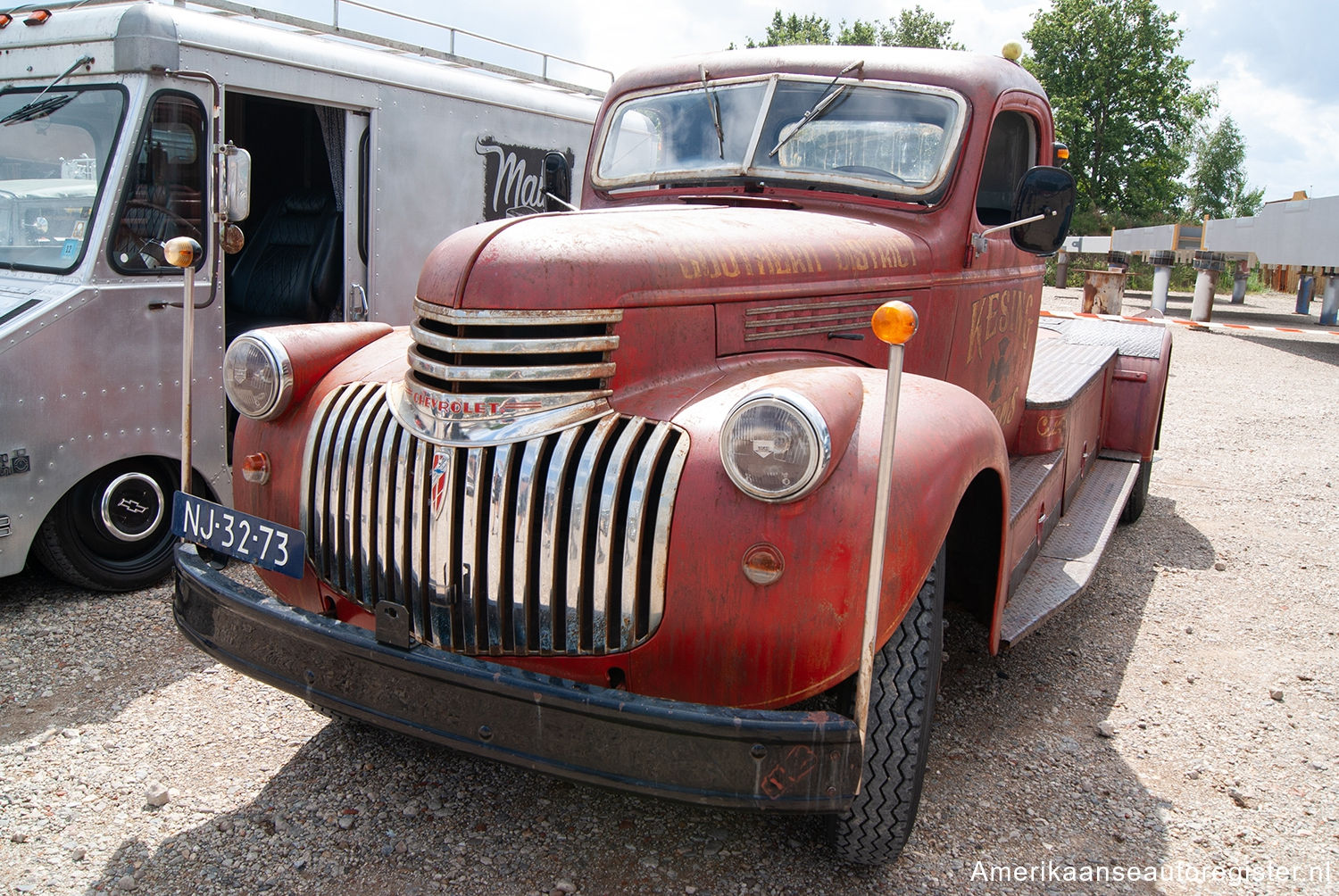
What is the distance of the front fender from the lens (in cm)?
211

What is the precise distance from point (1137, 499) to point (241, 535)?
4931 millimetres

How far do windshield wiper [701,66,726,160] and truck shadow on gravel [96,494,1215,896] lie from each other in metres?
2.12

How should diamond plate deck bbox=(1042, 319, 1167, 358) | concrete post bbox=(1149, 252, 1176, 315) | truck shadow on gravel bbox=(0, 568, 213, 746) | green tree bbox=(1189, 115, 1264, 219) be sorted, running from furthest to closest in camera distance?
green tree bbox=(1189, 115, 1264, 219)
concrete post bbox=(1149, 252, 1176, 315)
diamond plate deck bbox=(1042, 319, 1167, 358)
truck shadow on gravel bbox=(0, 568, 213, 746)

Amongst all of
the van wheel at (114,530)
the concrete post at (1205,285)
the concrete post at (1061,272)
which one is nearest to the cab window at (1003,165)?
the van wheel at (114,530)

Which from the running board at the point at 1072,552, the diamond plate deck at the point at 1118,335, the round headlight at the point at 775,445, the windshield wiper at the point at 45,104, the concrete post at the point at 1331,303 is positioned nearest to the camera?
the round headlight at the point at 775,445

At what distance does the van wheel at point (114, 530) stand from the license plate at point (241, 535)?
185 centimetres

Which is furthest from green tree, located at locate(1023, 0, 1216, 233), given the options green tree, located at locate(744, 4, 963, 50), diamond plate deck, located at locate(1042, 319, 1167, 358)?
diamond plate deck, located at locate(1042, 319, 1167, 358)

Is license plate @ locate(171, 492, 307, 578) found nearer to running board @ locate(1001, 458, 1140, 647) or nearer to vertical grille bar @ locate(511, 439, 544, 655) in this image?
vertical grille bar @ locate(511, 439, 544, 655)

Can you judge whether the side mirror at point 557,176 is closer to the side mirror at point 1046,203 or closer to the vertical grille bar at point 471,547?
the side mirror at point 1046,203

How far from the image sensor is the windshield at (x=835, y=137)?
11.5ft

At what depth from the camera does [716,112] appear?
371 cm

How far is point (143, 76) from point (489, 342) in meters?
3.03

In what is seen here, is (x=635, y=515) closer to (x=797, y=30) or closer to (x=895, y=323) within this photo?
(x=895, y=323)

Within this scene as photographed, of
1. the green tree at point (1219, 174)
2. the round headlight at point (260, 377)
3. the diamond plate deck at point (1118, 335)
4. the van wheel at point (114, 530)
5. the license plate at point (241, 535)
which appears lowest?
the van wheel at point (114, 530)
